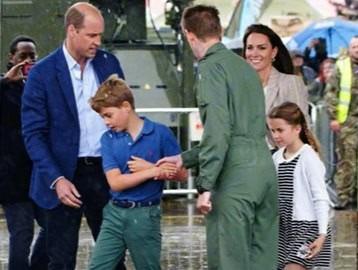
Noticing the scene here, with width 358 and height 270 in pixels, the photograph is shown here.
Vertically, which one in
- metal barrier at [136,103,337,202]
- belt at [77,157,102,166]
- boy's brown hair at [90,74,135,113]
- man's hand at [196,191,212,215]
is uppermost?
boy's brown hair at [90,74,135,113]

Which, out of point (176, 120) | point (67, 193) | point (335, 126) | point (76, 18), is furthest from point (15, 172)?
point (176, 120)

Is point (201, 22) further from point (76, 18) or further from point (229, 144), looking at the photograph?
point (76, 18)

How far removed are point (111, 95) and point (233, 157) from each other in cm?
91

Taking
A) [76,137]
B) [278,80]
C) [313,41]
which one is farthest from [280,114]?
[313,41]

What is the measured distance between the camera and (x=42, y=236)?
9352 mm

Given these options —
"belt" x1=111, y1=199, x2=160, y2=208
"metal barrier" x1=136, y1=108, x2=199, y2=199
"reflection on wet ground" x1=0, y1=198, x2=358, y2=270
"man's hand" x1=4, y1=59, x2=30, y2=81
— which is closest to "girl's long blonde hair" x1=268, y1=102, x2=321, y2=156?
"belt" x1=111, y1=199, x2=160, y2=208

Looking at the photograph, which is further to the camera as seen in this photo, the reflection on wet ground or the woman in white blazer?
the reflection on wet ground

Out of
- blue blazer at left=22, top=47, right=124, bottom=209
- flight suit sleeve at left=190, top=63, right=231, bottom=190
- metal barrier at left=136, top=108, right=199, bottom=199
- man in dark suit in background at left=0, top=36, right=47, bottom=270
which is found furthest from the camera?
metal barrier at left=136, top=108, right=199, bottom=199

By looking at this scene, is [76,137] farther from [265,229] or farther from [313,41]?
[313,41]

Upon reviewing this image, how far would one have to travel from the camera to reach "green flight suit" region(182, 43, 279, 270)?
23.1 ft

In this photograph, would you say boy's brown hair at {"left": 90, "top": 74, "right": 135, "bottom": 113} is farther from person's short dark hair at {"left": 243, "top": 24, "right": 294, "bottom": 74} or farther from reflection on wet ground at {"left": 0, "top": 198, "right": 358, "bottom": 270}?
reflection on wet ground at {"left": 0, "top": 198, "right": 358, "bottom": 270}

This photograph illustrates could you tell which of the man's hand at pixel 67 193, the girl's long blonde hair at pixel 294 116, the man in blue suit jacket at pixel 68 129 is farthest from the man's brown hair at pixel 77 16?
the girl's long blonde hair at pixel 294 116

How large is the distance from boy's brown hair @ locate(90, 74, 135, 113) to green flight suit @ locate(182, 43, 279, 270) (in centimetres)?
63

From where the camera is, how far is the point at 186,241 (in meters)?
12.3
